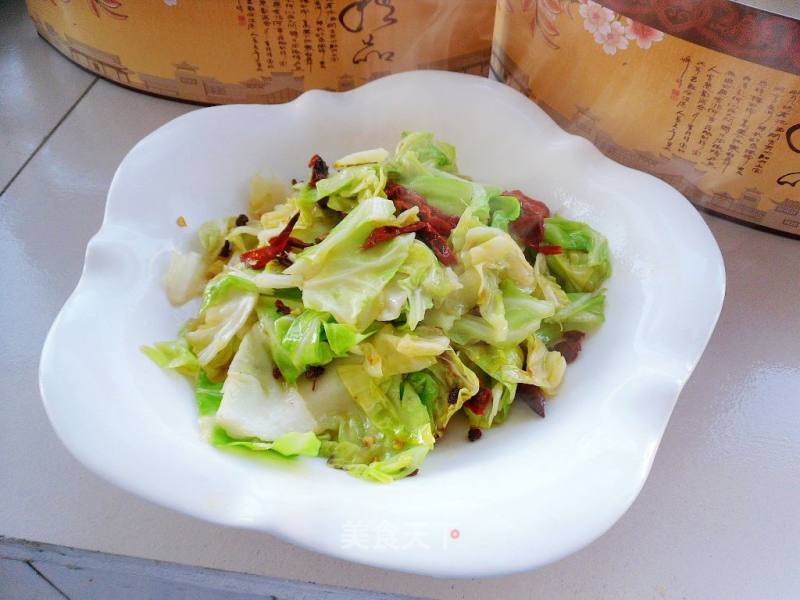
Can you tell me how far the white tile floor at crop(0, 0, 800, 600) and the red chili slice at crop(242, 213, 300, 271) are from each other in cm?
34

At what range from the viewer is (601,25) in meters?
0.96

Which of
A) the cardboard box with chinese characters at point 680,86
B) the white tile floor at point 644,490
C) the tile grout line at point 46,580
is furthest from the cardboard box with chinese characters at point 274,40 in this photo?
the tile grout line at point 46,580

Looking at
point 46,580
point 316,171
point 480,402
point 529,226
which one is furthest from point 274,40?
point 46,580

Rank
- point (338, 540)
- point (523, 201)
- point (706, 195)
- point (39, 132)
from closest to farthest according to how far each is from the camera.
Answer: point (338, 540)
point (523, 201)
point (706, 195)
point (39, 132)

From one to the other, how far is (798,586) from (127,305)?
2.92 ft

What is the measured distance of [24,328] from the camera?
1059mm

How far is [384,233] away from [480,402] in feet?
0.78

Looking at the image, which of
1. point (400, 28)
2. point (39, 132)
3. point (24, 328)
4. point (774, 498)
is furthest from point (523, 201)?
point (39, 132)

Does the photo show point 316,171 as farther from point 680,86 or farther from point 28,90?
point 28,90

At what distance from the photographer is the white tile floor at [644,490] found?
0.84 m

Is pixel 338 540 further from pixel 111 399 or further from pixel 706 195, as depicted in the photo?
pixel 706 195

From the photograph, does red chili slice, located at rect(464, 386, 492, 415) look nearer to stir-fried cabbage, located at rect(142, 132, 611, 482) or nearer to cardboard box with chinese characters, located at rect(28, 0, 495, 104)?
stir-fried cabbage, located at rect(142, 132, 611, 482)

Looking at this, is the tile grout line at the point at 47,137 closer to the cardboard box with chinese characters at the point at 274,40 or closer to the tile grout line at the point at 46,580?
the cardboard box with chinese characters at the point at 274,40

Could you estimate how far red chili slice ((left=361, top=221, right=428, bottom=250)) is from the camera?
0.85 m
